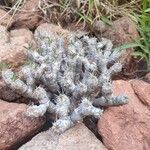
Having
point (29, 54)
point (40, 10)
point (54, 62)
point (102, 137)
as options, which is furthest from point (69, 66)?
point (40, 10)

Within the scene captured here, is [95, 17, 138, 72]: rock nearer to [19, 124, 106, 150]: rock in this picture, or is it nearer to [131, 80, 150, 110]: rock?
[131, 80, 150, 110]: rock

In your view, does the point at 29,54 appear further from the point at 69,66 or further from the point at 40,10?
the point at 40,10

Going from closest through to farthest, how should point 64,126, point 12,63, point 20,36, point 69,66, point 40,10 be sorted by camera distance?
point 64,126 < point 69,66 < point 12,63 < point 20,36 < point 40,10

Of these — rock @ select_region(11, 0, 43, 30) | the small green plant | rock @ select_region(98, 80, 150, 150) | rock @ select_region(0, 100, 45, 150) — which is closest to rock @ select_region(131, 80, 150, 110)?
rock @ select_region(98, 80, 150, 150)

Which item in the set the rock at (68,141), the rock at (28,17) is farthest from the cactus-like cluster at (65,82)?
the rock at (28,17)

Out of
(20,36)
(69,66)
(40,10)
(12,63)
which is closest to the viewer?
(69,66)

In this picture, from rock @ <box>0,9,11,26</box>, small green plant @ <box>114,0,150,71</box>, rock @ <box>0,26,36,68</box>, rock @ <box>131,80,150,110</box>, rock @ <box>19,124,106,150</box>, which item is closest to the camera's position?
rock @ <box>19,124,106,150</box>
